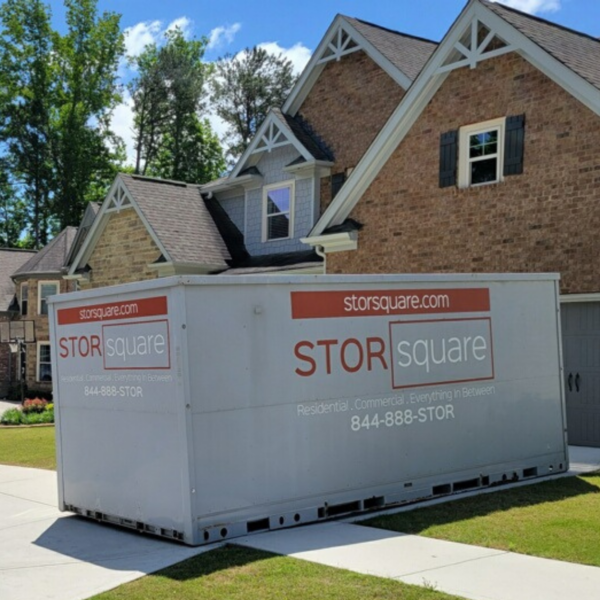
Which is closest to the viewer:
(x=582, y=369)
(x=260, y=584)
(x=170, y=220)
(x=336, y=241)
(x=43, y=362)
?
(x=260, y=584)

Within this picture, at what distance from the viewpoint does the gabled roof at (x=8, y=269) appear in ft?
143

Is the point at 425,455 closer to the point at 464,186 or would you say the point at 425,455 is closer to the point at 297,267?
the point at 464,186

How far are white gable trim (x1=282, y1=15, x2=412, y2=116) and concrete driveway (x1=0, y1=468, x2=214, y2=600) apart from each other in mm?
15250

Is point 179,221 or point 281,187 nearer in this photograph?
point 281,187

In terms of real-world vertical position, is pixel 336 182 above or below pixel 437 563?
above

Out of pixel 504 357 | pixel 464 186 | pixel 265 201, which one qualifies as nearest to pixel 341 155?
pixel 265 201

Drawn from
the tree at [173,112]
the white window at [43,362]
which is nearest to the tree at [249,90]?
the tree at [173,112]

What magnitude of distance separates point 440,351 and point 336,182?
44.7 feet

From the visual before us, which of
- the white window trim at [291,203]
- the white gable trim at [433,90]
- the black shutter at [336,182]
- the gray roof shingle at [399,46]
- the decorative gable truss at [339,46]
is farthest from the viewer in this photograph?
the white window trim at [291,203]

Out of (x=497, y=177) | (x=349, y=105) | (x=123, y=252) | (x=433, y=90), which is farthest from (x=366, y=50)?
(x=123, y=252)

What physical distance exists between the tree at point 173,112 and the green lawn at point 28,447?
110 feet

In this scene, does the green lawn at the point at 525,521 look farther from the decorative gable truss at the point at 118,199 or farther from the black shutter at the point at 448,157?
the decorative gable truss at the point at 118,199

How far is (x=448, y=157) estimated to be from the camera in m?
17.0

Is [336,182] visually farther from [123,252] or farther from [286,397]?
[286,397]
